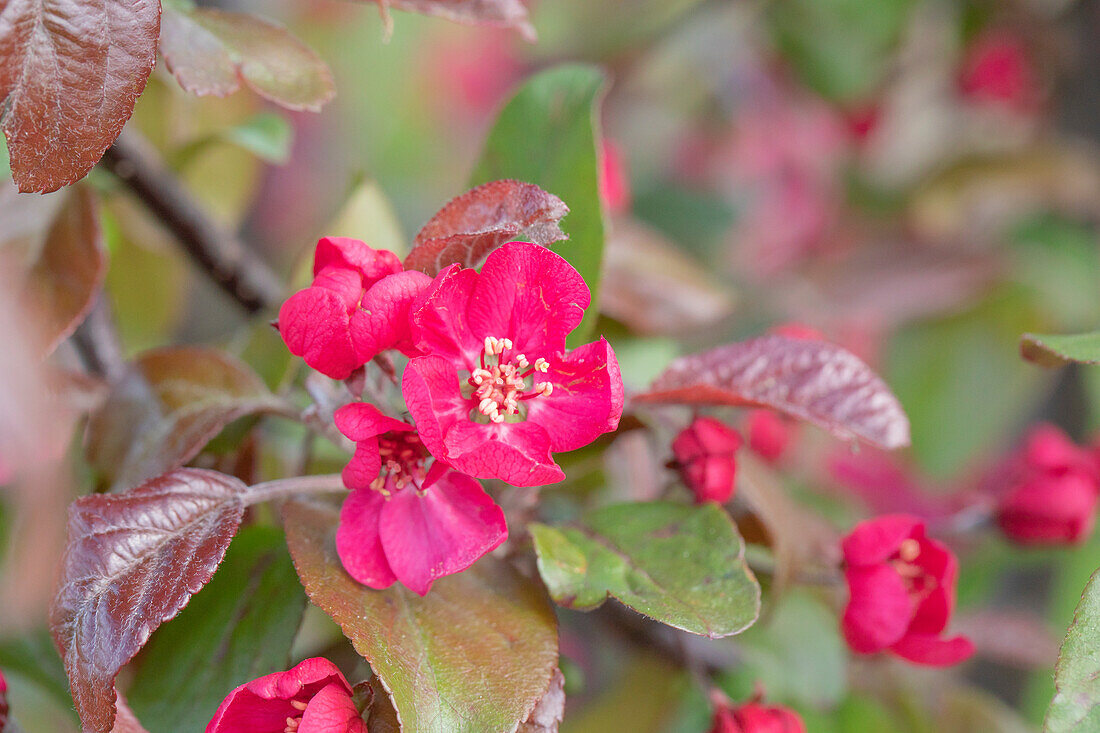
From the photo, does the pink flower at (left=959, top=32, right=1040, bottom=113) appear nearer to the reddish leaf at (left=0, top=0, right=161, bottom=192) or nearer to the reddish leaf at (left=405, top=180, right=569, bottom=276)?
the reddish leaf at (left=405, top=180, right=569, bottom=276)

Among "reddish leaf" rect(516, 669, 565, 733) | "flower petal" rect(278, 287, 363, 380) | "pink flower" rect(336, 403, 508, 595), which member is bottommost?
"reddish leaf" rect(516, 669, 565, 733)

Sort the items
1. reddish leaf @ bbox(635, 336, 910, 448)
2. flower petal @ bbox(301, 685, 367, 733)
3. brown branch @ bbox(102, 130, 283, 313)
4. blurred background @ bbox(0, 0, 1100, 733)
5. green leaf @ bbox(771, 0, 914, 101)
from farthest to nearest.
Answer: green leaf @ bbox(771, 0, 914, 101) → blurred background @ bbox(0, 0, 1100, 733) → brown branch @ bbox(102, 130, 283, 313) → reddish leaf @ bbox(635, 336, 910, 448) → flower petal @ bbox(301, 685, 367, 733)

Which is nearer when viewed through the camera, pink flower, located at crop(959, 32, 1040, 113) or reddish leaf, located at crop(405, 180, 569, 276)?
reddish leaf, located at crop(405, 180, 569, 276)

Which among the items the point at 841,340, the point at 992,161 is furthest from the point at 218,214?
the point at 992,161

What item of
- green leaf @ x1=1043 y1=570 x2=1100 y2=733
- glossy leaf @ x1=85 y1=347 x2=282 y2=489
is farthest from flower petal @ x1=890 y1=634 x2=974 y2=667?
glossy leaf @ x1=85 y1=347 x2=282 y2=489

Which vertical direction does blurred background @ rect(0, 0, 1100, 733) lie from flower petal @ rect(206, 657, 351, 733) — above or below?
below

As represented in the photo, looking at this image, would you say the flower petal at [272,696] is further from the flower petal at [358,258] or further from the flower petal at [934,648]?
the flower petal at [934,648]

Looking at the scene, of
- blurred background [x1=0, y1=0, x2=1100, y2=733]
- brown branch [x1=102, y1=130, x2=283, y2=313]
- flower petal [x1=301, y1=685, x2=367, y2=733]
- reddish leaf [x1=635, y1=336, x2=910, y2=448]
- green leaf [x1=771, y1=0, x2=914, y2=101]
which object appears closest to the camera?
flower petal [x1=301, y1=685, x2=367, y2=733]

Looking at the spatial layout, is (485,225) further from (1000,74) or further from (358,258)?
(1000,74)
